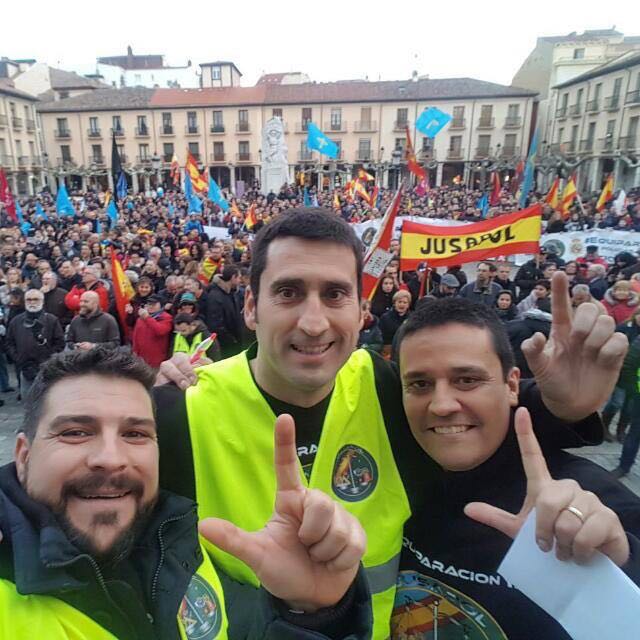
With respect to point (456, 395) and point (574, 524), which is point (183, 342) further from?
point (574, 524)

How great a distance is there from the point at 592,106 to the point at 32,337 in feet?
136

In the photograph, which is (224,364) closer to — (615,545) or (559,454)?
(559,454)

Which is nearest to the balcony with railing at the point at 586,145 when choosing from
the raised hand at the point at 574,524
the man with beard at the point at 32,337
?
the man with beard at the point at 32,337

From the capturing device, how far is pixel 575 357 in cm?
154

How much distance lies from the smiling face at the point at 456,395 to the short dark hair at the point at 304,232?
33 cm

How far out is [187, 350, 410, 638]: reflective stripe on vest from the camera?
5.23 ft

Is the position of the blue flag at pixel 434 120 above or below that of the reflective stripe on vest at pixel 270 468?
above

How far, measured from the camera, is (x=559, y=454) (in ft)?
5.48

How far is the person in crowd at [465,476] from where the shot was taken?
1465 millimetres

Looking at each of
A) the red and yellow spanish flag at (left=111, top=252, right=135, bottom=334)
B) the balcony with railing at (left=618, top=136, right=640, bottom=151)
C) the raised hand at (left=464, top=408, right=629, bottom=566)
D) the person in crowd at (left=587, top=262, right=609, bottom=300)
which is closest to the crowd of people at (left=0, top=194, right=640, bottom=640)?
the raised hand at (left=464, top=408, right=629, bottom=566)

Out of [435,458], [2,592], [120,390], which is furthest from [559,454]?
[2,592]

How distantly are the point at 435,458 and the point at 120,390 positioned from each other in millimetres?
977

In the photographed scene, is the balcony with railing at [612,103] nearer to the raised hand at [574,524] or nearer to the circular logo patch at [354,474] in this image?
the circular logo patch at [354,474]

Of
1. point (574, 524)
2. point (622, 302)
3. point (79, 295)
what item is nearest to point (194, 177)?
point (79, 295)
